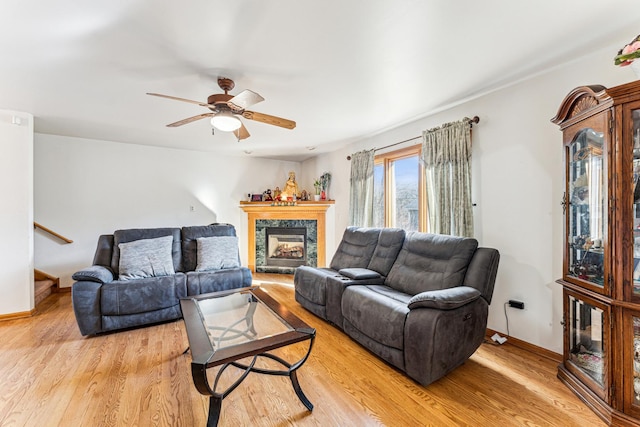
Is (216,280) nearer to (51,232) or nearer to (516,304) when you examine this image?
(51,232)

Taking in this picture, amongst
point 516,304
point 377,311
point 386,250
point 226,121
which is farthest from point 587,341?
point 226,121

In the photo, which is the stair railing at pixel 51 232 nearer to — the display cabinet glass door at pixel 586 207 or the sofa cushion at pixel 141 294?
the sofa cushion at pixel 141 294

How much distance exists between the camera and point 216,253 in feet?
11.8

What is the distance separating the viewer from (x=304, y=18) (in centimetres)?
163

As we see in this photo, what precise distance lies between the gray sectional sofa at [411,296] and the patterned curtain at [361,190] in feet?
2.22

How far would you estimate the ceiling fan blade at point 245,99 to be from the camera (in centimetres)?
201

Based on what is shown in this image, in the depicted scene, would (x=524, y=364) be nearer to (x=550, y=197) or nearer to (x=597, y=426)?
(x=597, y=426)

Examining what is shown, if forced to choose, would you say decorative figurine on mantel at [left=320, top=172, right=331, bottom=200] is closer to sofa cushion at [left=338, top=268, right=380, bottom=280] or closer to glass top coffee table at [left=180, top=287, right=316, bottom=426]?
sofa cushion at [left=338, top=268, right=380, bottom=280]

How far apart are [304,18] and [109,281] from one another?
3093 mm

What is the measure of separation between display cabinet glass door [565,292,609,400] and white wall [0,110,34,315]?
539 centimetres

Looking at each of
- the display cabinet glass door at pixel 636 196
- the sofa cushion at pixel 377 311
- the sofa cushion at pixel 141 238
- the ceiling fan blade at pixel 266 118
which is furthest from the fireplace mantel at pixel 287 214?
the display cabinet glass door at pixel 636 196

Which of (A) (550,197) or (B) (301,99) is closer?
(A) (550,197)

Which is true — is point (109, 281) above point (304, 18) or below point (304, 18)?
below

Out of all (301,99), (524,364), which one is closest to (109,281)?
(301,99)
